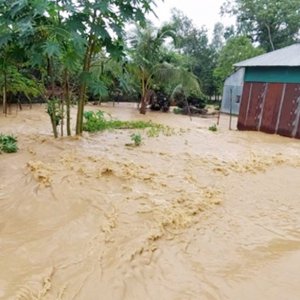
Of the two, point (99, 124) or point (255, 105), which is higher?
point (255, 105)

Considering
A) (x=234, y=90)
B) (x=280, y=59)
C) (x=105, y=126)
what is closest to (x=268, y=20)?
(x=234, y=90)

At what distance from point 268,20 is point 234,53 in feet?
18.1

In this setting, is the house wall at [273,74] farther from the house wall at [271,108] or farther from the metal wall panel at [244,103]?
the metal wall panel at [244,103]

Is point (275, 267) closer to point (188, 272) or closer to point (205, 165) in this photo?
point (188, 272)

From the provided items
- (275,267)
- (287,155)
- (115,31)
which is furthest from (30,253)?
(287,155)

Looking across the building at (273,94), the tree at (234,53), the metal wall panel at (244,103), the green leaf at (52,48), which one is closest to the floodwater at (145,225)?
the green leaf at (52,48)

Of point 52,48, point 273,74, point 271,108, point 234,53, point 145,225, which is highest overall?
point 234,53

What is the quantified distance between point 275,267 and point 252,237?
543 mm

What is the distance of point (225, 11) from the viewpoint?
990 inches

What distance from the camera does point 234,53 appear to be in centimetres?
2008

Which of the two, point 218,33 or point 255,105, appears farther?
point 218,33

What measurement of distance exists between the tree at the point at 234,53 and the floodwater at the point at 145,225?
1465cm

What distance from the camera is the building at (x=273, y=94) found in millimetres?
9609

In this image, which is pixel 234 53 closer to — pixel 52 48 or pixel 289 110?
pixel 289 110
